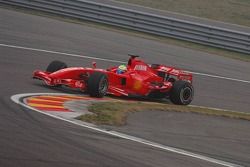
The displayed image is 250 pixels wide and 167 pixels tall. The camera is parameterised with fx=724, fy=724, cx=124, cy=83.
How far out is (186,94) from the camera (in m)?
15.8

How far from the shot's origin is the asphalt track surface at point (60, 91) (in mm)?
8703

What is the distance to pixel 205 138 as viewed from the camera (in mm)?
11969

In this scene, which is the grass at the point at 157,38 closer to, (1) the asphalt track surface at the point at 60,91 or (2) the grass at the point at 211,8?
(1) the asphalt track surface at the point at 60,91

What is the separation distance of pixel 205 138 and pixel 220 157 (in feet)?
4.58

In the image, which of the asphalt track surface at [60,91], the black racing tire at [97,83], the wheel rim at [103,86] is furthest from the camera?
the wheel rim at [103,86]

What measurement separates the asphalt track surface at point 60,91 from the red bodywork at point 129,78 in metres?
0.49

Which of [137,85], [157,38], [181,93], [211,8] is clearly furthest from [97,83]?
[211,8]

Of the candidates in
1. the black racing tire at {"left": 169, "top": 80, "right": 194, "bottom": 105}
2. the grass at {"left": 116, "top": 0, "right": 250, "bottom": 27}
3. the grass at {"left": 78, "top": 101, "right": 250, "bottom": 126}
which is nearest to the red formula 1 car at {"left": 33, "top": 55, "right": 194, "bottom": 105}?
the black racing tire at {"left": 169, "top": 80, "right": 194, "bottom": 105}

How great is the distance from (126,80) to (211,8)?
2299cm

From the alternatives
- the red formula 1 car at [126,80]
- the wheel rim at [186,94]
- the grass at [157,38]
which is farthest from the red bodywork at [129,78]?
the grass at [157,38]

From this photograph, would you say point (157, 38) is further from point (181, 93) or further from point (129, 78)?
point (129, 78)

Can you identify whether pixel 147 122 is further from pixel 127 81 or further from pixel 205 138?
pixel 127 81

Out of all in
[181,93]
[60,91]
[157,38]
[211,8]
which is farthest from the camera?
[211,8]

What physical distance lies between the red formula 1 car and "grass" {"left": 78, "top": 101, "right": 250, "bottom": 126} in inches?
16.3
